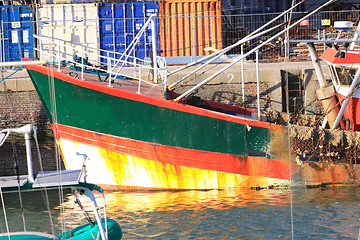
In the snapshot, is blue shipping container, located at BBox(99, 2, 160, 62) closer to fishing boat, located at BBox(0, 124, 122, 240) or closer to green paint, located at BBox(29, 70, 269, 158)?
green paint, located at BBox(29, 70, 269, 158)

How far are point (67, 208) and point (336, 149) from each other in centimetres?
601

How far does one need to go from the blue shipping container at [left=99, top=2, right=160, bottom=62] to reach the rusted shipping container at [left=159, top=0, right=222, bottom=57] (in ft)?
4.58

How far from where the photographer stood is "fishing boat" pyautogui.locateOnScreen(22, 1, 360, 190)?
12.4 m

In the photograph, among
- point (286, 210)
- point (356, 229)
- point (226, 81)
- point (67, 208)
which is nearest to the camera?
point (356, 229)

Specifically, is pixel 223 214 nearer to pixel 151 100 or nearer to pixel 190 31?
pixel 151 100

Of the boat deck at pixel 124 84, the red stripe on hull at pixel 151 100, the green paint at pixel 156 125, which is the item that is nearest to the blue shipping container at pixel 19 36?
the boat deck at pixel 124 84

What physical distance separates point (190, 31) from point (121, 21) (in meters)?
3.01

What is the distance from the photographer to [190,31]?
19.8 meters

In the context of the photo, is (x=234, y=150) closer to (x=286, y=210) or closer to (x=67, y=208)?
(x=286, y=210)

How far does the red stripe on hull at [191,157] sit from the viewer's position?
493 inches

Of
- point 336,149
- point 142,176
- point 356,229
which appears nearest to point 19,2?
point 142,176

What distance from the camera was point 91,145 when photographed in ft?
41.7

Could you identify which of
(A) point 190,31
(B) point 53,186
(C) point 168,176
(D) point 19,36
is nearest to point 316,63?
(C) point 168,176

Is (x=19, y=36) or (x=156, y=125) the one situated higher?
(x=19, y=36)
